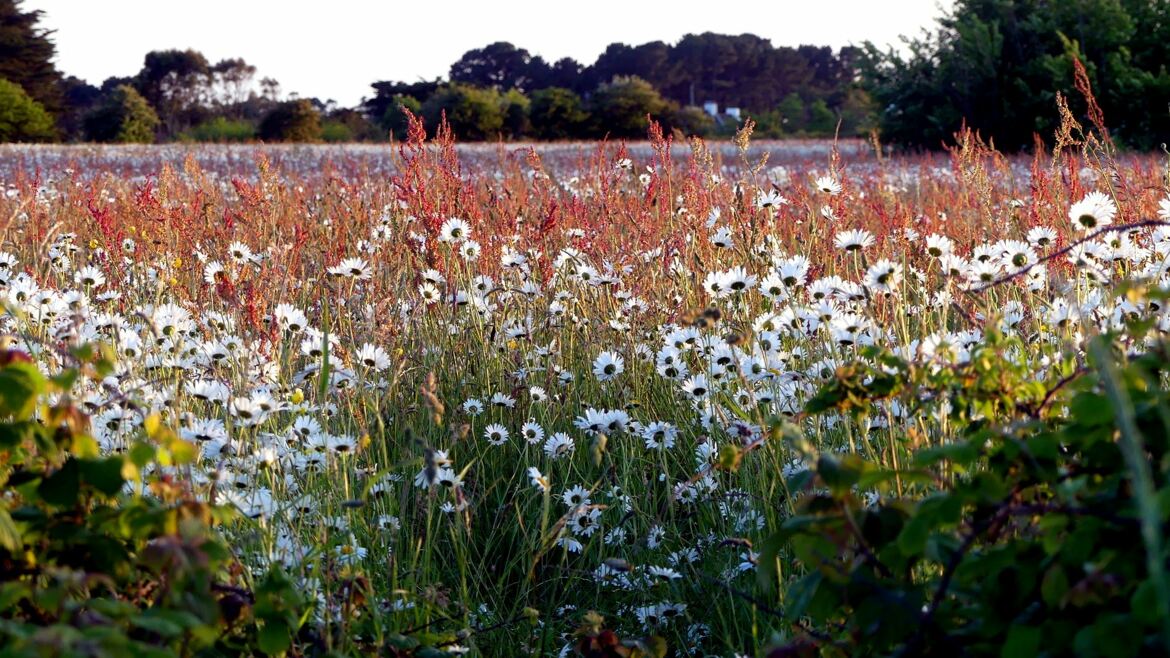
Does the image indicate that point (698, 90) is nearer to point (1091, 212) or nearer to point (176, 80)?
point (176, 80)

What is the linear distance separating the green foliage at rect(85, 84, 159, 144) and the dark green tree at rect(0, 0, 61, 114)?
4.02m

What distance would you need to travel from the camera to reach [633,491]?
8.96ft

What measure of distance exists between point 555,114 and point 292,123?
763 centimetres

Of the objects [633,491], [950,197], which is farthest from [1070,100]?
[633,491]

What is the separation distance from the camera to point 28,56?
1414 inches

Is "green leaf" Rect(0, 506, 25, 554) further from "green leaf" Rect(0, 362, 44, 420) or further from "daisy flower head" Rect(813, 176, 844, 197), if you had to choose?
"daisy flower head" Rect(813, 176, 844, 197)

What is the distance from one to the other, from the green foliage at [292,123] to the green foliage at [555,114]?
20.9 feet

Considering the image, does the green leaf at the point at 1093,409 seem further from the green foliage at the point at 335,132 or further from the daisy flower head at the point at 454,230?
the green foliage at the point at 335,132

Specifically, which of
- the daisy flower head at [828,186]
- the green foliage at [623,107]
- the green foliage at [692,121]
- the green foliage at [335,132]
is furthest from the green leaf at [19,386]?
the green foliage at [692,121]

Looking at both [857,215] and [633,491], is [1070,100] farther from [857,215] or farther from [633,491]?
[633,491]

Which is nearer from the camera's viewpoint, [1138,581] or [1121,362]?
[1138,581]

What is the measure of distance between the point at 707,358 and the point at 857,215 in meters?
3.53

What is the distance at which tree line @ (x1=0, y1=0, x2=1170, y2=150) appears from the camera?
17.7 meters

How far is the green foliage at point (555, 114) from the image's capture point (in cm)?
3123
